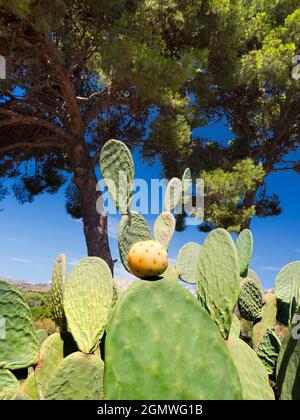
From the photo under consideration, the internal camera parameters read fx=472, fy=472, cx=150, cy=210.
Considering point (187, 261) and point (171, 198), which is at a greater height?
point (171, 198)

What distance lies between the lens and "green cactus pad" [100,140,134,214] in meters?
2.19

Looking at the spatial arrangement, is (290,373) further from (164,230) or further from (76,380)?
(164,230)

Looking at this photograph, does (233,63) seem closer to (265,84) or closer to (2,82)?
(265,84)

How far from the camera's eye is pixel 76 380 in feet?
4.61

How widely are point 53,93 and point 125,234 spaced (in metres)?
8.30

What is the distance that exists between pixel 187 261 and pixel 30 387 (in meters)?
1.70

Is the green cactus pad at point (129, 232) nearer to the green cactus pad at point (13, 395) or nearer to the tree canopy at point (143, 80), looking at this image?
the green cactus pad at point (13, 395)

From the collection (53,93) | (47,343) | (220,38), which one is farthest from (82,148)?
(47,343)

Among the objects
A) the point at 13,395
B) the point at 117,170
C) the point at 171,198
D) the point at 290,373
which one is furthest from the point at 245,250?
the point at 13,395

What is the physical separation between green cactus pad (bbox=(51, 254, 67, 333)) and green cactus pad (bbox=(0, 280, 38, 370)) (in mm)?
186

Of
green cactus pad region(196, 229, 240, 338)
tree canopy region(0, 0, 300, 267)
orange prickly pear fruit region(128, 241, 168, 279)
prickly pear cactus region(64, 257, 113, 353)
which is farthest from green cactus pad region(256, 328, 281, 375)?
tree canopy region(0, 0, 300, 267)

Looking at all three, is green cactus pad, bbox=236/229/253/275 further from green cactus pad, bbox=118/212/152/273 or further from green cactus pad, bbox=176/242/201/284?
green cactus pad, bbox=118/212/152/273

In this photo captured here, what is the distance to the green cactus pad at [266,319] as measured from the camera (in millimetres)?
2746

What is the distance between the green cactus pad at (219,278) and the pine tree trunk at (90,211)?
6.98m
